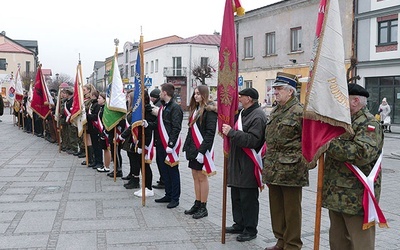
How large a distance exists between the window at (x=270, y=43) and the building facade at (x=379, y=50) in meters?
7.26

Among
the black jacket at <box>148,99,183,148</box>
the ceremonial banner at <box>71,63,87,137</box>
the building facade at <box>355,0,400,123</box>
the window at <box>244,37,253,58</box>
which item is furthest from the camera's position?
the window at <box>244,37,253,58</box>

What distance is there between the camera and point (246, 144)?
555 centimetres

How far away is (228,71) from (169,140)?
7.21 ft

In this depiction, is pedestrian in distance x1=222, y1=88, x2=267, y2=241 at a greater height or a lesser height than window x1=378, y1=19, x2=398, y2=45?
lesser

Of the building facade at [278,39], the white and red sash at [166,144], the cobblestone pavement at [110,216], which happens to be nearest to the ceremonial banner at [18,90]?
the cobblestone pavement at [110,216]

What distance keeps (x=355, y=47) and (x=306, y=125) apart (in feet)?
84.4

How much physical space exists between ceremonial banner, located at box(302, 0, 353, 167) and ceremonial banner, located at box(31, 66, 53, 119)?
1388 cm

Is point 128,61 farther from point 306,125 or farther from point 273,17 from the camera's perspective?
point 306,125

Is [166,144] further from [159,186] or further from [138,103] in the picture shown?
[159,186]

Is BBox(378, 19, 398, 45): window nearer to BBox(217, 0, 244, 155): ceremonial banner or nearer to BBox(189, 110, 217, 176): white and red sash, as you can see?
BBox(189, 110, 217, 176): white and red sash

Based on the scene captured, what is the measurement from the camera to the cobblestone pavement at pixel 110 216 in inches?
228

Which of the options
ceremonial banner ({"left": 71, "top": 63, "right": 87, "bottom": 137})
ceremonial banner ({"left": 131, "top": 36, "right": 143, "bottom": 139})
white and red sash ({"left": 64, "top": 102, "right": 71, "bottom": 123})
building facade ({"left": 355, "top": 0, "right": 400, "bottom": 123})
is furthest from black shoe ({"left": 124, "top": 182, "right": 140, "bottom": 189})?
building facade ({"left": 355, "top": 0, "right": 400, "bottom": 123})

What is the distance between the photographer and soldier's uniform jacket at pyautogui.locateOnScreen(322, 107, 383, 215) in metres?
3.94

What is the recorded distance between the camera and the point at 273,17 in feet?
109
